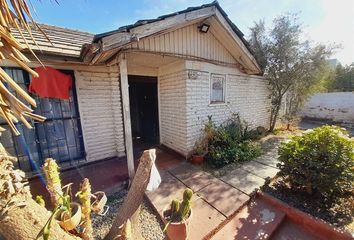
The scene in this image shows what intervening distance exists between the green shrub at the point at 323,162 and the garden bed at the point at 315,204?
16 centimetres

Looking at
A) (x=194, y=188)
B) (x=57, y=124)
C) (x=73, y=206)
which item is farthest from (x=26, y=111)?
(x=57, y=124)

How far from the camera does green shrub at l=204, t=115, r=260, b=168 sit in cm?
498

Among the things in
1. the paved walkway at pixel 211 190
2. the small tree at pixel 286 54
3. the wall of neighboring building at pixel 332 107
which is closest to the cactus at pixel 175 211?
the paved walkway at pixel 211 190

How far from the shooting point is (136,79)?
6078 mm

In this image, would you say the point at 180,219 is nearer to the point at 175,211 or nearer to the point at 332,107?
the point at 175,211

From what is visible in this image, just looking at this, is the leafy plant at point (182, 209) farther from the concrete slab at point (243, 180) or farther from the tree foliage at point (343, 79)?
the tree foliage at point (343, 79)

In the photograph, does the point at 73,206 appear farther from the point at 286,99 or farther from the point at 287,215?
the point at 286,99

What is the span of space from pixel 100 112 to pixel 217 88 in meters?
3.95

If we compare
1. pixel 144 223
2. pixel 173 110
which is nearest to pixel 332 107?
pixel 173 110

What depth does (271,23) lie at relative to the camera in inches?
283

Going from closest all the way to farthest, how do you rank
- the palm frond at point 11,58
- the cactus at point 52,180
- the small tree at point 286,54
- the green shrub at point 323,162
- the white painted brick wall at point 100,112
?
the palm frond at point 11,58, the cactus at point 52,180, the green shrub at point 323,162, the white painted brick wall at point 100,112, the small tree at point 286,54

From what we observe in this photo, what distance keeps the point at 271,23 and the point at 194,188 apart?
753cm

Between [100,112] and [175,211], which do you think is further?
[100,112]

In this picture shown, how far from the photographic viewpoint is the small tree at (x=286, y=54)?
6.93 meters
